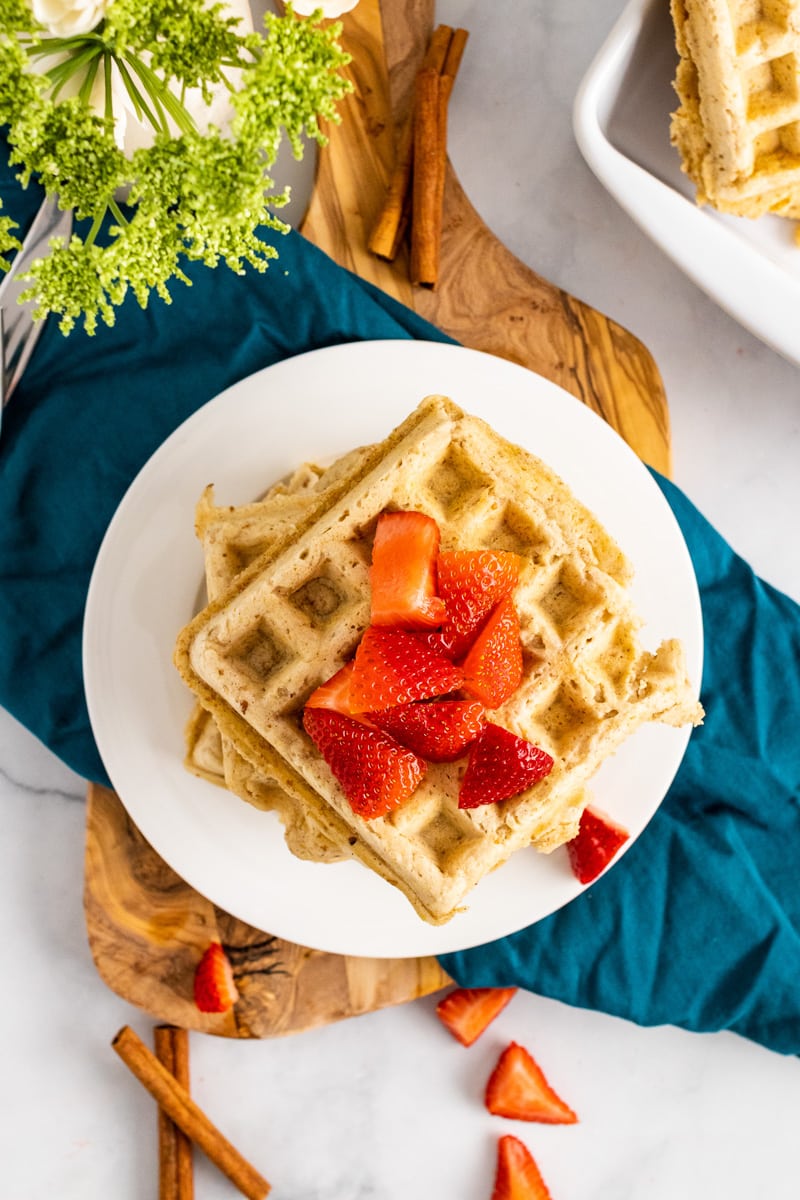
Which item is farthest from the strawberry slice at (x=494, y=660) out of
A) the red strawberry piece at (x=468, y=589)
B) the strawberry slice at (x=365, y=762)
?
the strawberry slice at (x=365, y=762)

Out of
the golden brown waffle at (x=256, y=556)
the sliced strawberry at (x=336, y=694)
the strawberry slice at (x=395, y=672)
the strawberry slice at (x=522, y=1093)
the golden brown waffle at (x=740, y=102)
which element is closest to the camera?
the strawberry slice at (x=395, y=672)

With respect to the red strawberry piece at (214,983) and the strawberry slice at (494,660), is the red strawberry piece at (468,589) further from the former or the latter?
the red strawberry piece at (214,983)

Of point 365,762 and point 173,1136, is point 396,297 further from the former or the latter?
point 173,1136

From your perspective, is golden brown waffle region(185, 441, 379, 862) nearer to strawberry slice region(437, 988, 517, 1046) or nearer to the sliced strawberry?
the sliced strawberry

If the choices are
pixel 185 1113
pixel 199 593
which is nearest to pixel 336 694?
pixel 199 593

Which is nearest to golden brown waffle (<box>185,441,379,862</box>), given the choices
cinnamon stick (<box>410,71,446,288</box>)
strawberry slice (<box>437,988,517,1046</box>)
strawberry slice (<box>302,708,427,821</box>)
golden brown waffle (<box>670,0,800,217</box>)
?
strawberry slice (<box>302,708,427,821</box>)

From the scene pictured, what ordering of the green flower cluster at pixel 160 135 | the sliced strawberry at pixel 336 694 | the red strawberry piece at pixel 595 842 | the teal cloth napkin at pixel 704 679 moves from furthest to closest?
the teal cloth napkin at pixel 704 679
the red strawberry piece at pixel 595 842
the sliced strawberry at pixel 336 694
the green flower cluster at pixel 160 135

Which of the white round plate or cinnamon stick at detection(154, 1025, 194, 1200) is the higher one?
the white round plate
